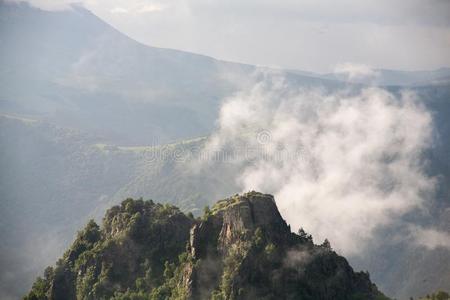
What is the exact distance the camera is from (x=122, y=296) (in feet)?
451

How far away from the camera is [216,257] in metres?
128

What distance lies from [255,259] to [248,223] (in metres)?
8.01

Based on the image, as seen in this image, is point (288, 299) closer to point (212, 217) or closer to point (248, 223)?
point (248, 223)

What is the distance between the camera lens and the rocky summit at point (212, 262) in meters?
121

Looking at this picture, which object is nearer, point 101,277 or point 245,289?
point 245,289

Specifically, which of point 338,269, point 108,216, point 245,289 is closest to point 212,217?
point 245,289

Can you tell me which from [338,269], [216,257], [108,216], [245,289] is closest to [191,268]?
[216,257]

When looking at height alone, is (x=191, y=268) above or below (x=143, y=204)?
below

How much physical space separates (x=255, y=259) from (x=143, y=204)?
49.3 m

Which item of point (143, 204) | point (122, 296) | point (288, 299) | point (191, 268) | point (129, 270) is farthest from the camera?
point (143, 204)

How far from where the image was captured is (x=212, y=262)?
419 ft

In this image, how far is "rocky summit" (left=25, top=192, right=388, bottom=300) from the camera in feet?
397

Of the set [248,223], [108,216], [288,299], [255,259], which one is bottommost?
[288,299]

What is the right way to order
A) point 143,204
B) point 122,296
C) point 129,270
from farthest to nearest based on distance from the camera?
point 143,204 → point 129,270 → point 122,296
